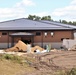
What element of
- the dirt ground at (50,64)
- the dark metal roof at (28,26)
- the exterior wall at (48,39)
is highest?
the dark metal roof at (28,26)

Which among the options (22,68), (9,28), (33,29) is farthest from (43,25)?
(22,68)

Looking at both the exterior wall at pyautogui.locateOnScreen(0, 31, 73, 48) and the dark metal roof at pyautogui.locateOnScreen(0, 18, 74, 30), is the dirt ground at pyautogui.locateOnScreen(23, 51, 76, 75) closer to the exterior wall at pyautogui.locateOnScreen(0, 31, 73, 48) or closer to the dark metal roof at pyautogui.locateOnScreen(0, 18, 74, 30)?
the exterior wall at pyautogui.locateOnScreen(0, 31, 73, 48)

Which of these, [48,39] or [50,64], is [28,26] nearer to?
[48,39]

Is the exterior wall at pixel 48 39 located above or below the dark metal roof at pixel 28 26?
below

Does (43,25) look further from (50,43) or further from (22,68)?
(22,68)

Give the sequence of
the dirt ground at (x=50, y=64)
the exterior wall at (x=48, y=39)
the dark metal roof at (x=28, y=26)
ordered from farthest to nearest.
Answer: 1. the dark metal roof at (x=28, y=26)
2. the exterior wall at (x=48, y=39)
3. the dirt ground at (x=50, y=64)

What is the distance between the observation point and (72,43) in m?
48.0

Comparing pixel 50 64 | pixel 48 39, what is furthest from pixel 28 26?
pixel 50 64

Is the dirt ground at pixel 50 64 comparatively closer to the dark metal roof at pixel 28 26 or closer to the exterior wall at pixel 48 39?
the exterior wall at pixel 48 39

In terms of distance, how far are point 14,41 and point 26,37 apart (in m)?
2.21

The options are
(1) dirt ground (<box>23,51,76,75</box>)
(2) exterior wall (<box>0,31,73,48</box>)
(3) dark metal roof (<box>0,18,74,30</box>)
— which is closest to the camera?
(1) dirt ground (<box>23,51,76,75</box>)

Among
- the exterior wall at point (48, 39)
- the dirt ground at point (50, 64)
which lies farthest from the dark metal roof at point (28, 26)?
the dirt ground at point (50, 64)

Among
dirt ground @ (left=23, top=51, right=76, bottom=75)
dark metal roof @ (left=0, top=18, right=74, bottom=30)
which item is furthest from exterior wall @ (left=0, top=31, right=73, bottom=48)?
dirt ground @ (left=23, top=51, right=76, bottom=75)

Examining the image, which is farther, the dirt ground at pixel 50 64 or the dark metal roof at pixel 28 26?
the dark metal roof at pixel 28 26
